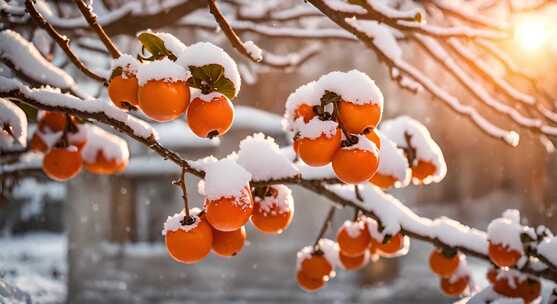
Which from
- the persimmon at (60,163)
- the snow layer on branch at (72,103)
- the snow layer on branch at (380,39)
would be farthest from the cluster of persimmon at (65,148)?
the snow layer on branch at (380,39)

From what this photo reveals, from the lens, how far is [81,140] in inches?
108

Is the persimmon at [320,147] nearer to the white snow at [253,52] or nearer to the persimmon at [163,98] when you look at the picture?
the persimmon at [163,98]

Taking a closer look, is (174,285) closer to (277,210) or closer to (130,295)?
(130,295)

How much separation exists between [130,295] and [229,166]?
30.4ft

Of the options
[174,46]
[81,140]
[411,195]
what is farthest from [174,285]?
[174,46]

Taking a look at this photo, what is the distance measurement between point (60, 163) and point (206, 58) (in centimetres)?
143

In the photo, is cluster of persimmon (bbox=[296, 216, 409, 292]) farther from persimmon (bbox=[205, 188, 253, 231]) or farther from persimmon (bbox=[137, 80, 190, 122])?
persimmon (bbox=[137, 80, 190, 122])

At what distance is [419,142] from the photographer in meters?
2.44

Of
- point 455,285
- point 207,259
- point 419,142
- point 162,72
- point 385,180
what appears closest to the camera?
point 162,72

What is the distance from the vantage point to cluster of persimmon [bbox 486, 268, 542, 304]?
256 centimetres

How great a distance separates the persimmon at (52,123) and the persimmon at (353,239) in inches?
59.3

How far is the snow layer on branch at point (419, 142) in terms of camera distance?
7.77 ft

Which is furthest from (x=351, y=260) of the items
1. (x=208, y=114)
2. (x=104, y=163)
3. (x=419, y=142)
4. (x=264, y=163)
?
(x=208, y=114)

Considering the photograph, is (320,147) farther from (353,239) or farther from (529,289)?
(529,289)
